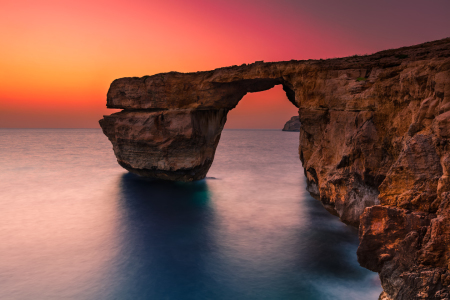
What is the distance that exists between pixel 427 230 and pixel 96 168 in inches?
1089

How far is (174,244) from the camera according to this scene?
11078mm

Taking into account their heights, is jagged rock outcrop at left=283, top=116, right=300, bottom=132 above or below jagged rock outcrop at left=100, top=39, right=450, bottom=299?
below

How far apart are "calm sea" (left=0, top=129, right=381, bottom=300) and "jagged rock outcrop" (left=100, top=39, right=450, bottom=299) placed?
169 cm

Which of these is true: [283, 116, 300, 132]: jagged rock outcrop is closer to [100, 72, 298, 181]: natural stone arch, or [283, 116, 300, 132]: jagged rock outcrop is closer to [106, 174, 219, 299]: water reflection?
[100, 72, 298, 181]: natural stone arch

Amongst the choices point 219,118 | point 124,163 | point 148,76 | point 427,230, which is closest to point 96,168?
point 124,163

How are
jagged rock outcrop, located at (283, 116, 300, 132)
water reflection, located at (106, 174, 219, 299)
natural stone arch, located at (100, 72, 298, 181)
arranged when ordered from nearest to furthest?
water reflection, located at (106, 174, 219, 299), natural stone arch, located at (100, 72, 298, 181), jagged rock outcrop, located at (283, 116, 300, 132)

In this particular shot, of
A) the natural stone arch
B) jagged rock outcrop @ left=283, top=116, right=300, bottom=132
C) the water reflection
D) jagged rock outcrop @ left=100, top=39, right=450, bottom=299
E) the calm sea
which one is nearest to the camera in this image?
jagged rock outcrop @ left=100, top=39, right=450, bottom=299

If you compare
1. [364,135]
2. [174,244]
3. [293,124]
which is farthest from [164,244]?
[293,124]

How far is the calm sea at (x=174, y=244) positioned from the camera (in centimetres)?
829

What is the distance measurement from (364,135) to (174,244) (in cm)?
776

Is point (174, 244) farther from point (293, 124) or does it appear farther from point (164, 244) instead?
point (293, 124)

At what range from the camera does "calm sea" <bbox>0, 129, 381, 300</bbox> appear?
829cm

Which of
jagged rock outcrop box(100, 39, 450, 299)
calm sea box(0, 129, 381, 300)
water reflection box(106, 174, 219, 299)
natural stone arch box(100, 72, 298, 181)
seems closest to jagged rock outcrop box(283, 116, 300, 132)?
natural stone arch box(100, 72, 298, 181)

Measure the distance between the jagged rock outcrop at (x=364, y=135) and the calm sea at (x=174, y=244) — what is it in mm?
1695
